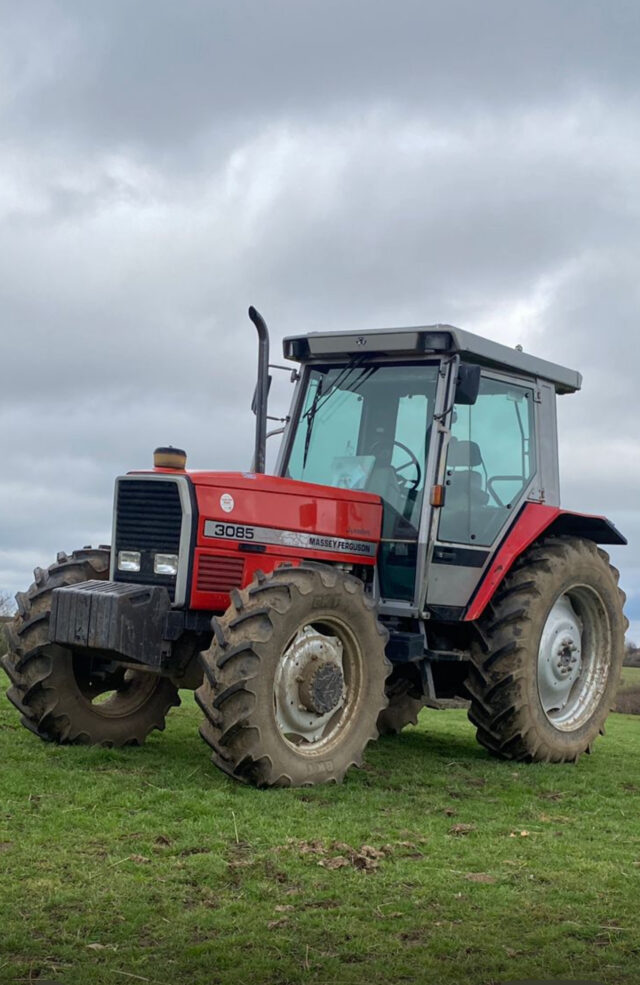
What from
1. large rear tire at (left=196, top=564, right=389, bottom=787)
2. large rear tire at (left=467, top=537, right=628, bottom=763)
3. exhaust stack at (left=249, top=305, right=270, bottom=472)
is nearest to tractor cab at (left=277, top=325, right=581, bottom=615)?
large rear tire at (left=467, top=537, right=628, bottom=763)

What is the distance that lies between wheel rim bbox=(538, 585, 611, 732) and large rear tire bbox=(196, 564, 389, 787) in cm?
204

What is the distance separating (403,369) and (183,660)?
2804mm

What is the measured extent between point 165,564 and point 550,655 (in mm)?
3320

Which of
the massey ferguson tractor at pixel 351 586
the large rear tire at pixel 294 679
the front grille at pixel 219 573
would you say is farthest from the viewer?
the front grille at pixel 219 573

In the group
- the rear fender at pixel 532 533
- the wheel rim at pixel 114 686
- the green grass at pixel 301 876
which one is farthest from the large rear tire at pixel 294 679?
the wheel rim at pixel 114 686

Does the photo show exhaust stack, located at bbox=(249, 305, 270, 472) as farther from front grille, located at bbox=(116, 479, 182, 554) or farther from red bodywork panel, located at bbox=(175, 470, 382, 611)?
front grille, located at bbox=(116, 479, 182, 554)

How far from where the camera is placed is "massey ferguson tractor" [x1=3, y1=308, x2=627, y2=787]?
290 inches

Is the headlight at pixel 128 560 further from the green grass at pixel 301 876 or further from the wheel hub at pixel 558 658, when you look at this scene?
the wheel hub at pixel 558 658

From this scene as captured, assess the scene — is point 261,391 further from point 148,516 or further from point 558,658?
point 558,658

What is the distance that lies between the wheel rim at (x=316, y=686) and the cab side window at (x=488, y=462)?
4.67 feet

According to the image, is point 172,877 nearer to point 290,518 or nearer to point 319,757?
point 319,757

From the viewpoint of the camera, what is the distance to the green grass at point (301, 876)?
173 inches

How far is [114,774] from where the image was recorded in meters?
7.39

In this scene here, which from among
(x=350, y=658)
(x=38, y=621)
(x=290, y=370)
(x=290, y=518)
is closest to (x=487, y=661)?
(x=350, y=658)
